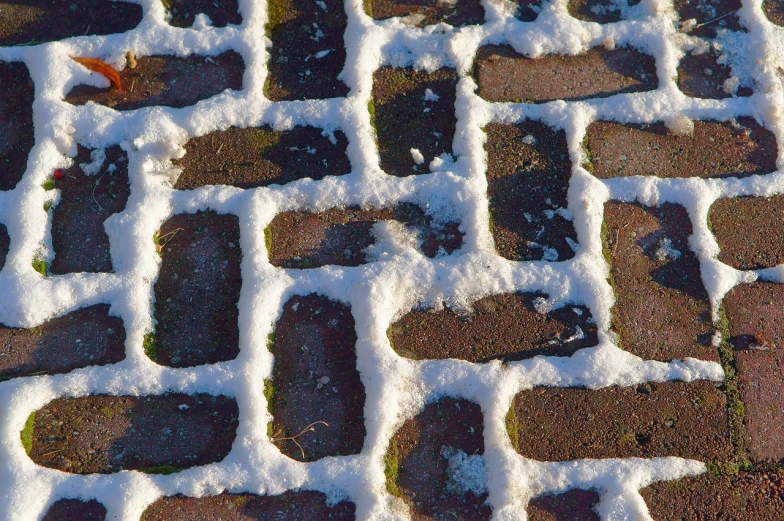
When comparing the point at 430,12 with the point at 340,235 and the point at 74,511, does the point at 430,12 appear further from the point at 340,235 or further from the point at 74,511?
the point at 74,511


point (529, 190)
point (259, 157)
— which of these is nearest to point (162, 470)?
point (259, 157)

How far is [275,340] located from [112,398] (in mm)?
776

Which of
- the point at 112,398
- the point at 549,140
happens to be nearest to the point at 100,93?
the point at 112,398

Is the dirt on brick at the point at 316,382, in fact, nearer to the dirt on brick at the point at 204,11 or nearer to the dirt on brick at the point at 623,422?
the dirt on brick at the point at 623,422

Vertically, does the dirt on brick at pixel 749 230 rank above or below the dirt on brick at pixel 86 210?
above

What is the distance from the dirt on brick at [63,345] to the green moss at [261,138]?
110 cm

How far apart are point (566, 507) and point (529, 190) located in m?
1.51

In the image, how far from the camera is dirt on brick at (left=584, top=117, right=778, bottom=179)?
329 cm

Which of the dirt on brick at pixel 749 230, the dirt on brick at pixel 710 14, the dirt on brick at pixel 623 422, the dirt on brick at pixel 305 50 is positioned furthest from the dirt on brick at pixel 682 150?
the dirt on brick at pixel 305 50

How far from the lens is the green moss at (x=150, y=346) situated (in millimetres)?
2994

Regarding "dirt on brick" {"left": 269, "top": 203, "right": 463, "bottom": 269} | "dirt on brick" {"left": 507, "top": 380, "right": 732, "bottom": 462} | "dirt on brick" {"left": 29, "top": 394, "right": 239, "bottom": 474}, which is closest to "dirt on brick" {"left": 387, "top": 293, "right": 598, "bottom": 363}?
"dirt on brick" {"left": 507, "top": 380, "right": 732, "bottom": 462}

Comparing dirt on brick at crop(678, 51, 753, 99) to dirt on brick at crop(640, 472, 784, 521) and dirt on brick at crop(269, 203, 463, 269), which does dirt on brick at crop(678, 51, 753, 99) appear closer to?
dirt on brick at crop(269, 203, 463, 269)

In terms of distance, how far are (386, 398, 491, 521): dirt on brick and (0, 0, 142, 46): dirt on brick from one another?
2662 millimetres

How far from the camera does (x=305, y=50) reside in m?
3.50
